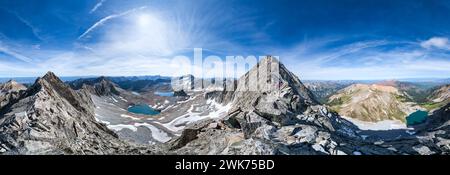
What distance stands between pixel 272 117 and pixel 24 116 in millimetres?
79539

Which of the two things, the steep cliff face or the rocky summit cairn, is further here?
the rocky summit cairn

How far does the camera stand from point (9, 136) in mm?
62719

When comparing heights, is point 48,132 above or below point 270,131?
below

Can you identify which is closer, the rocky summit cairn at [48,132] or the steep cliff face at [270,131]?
the steep cliff face at [270,131]
